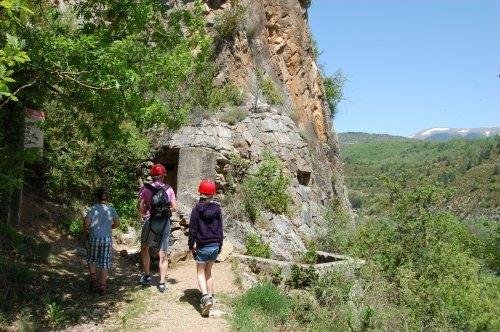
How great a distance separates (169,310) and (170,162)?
679cm

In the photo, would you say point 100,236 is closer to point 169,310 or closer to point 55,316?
point 55,316

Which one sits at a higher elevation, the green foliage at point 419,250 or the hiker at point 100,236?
the hiker at point 100,236

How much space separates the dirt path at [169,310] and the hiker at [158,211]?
0.32 metres

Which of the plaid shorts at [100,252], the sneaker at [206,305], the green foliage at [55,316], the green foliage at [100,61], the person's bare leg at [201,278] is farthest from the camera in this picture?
the plaid shorts at [100,252]

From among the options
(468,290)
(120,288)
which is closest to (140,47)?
(120,288)

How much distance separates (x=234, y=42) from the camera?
1584 cm

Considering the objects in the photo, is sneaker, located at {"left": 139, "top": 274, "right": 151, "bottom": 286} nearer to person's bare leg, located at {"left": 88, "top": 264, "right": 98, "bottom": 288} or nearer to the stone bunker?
person's bare leg, located at {"left": 88, "top": 264, "right": 98, "bottom": 288}

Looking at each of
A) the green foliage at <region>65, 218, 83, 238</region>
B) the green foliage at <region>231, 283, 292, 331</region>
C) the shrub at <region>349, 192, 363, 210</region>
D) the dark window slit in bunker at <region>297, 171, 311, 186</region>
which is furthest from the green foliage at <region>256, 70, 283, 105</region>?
the green foliage at <region>231, 283, 292, 331</region>

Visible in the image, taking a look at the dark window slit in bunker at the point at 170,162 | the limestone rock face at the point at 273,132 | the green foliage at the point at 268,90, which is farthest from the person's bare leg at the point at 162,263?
the green foliage at the point at 268,90

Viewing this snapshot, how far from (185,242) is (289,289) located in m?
2.35

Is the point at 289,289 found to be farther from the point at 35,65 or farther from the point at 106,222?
the point at 35,65

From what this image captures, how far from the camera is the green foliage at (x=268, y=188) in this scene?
12031 millimetres

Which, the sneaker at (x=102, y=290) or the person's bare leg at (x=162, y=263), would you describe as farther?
the person's bare leg at (x=162, y=263)

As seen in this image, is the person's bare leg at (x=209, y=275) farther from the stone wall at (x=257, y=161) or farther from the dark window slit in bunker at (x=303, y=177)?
the dark window slit in bunker at (x=303, y=177)
